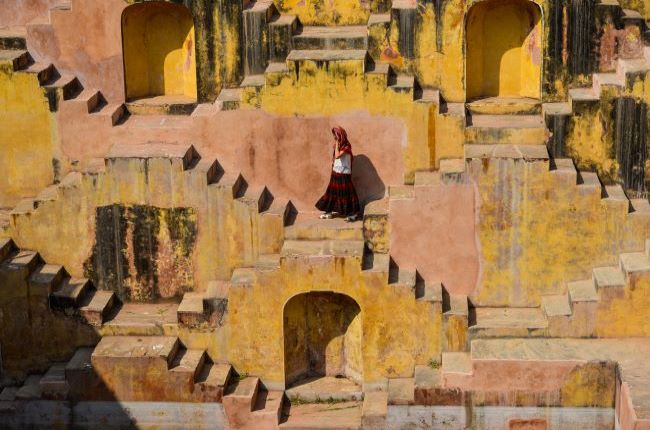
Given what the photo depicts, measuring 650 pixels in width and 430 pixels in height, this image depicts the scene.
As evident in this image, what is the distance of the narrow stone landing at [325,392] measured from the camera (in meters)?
21.0

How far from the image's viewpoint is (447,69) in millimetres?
21609

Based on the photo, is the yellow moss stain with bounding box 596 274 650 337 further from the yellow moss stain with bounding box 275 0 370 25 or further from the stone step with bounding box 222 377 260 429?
the yellow moss stain with bounding box 275 0 370 25

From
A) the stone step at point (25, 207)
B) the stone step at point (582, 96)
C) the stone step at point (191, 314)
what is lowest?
the stone step at point (191, 314)

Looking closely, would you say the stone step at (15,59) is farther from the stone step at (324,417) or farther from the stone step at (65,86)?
the stone step at (324,417)

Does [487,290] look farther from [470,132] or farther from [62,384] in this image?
[62,384]

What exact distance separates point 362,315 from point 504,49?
506 cm

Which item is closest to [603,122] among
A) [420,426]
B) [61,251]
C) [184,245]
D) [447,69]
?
[447,69]

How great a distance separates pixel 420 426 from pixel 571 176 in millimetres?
4351

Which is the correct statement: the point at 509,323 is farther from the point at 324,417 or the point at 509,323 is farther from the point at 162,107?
the point at 162,107

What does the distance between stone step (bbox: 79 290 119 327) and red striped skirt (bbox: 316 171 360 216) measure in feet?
12.1

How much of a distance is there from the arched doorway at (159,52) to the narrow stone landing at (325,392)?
5.21 meters

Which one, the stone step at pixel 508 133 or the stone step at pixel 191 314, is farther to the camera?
the stone step at pixel 508 133

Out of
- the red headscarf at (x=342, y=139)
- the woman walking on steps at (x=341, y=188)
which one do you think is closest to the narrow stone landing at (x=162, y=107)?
the woman walking on steps at (x=341, y=188)

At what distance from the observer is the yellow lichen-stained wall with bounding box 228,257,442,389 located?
2039 centimetres
